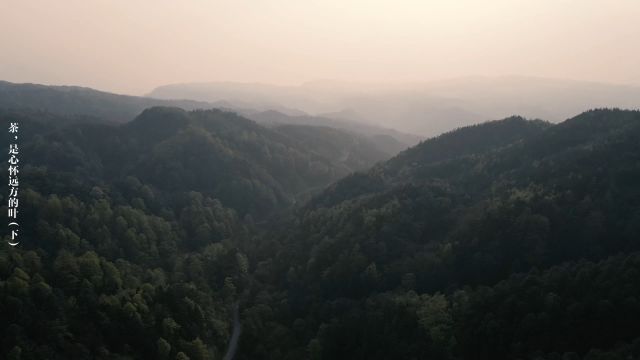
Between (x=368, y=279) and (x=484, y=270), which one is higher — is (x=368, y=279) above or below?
below

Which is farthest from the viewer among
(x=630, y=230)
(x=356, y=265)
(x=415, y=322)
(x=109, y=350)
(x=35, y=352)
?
(x=356, y=265)

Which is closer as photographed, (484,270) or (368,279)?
(484,270)

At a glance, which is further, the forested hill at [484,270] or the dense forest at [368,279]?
the dense forest at [368,279]

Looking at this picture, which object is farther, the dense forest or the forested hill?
the dense forest

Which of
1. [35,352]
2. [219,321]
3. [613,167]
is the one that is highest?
[613,167]

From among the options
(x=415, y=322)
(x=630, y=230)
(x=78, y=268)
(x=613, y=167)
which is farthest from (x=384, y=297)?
(x=613, y=167)

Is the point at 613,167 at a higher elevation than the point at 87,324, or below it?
higher

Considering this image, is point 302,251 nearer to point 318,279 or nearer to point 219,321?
point 318,279

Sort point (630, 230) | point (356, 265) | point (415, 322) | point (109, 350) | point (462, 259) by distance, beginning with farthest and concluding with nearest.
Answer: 1. point (356, 265)
2. point (462, 259)
3. point (630, 230)
4. point (415, 322)
5. point (109, 350)
